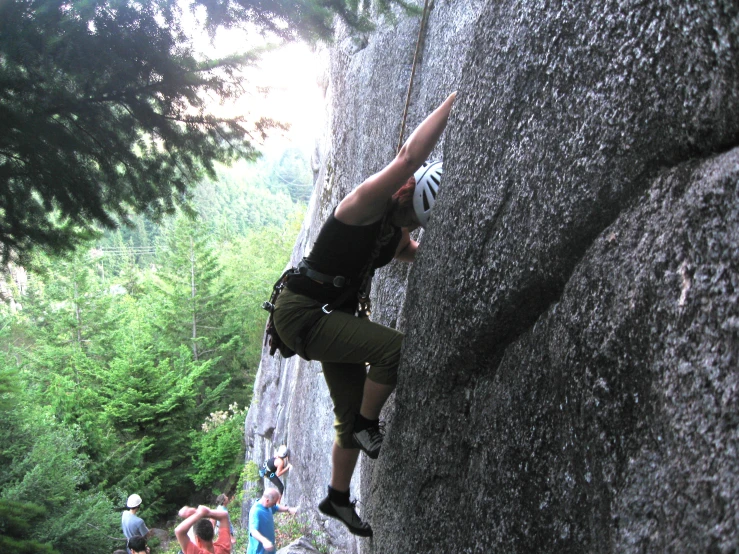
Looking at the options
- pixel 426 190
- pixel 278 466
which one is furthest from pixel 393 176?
pixel 278 466

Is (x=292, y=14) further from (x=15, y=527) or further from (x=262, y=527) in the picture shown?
(x=15, y=527)

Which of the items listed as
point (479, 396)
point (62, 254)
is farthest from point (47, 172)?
point (479, 396)

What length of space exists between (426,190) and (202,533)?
451 centimetres

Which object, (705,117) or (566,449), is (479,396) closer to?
(566,449)

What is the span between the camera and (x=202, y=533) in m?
6.43

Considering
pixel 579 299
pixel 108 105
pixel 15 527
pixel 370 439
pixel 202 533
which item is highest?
pixel 108 105

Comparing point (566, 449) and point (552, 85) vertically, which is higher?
point (552, 85)

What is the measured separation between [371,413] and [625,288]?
2.24 m

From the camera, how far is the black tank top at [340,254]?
375cm

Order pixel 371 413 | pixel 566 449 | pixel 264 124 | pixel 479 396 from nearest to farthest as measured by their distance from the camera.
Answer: pixel 566 449
pixel 479 396
pixel 371 413
pixel 264 124

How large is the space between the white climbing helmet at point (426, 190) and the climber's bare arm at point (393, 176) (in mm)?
216

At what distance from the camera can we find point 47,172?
200 inches

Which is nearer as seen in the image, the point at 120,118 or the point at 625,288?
Result: the point at 625,288

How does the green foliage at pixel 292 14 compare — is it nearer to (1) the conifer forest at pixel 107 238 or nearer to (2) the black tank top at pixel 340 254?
(1) the conifer forest at pixel 107 238
